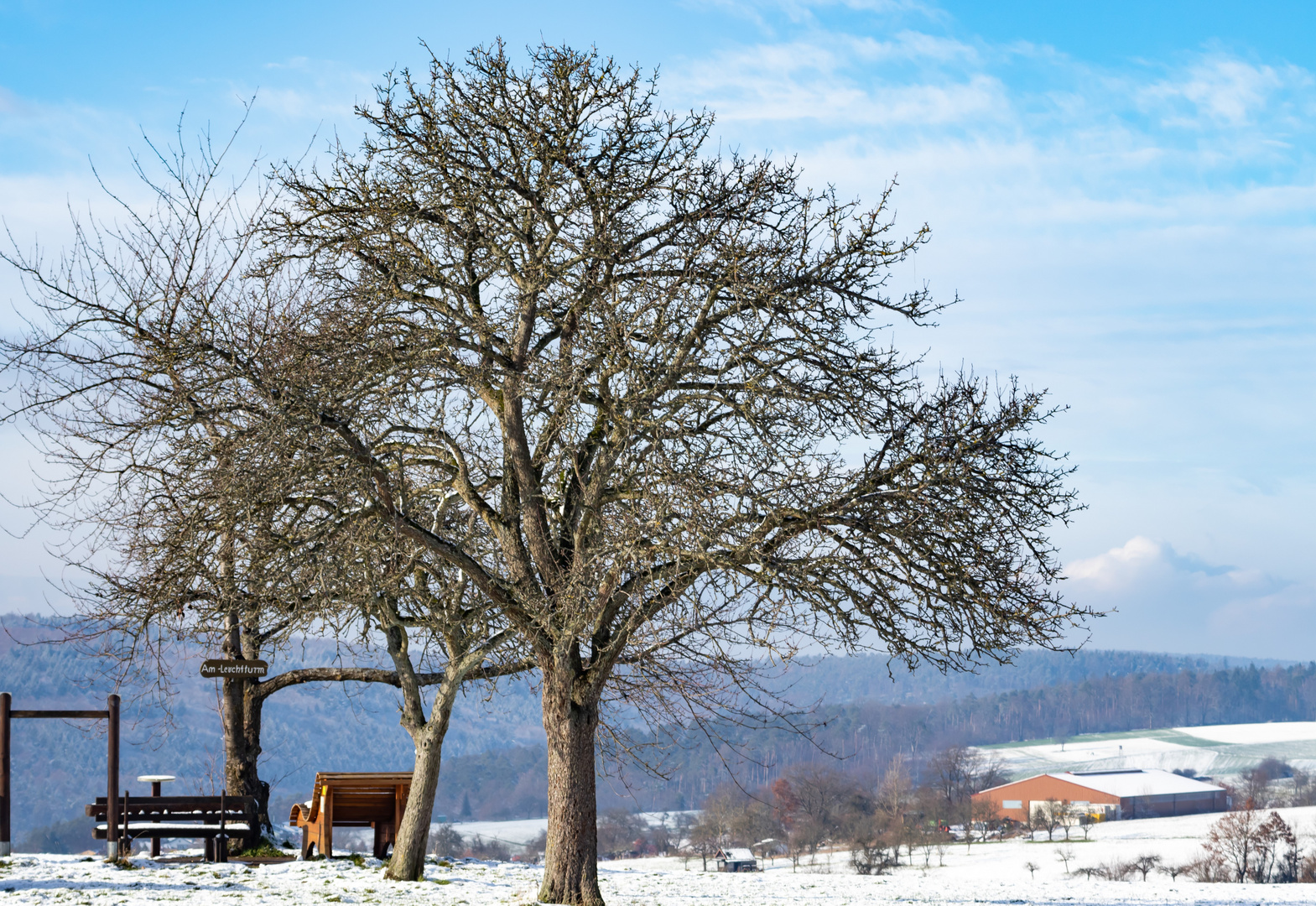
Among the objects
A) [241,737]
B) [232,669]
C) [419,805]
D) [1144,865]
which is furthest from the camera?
[1144,865]

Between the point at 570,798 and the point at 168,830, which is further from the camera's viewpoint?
the point at 168,830

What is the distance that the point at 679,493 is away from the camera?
9.91 metres

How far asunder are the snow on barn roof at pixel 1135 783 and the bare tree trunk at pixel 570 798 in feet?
426

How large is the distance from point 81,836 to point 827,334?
9998 centimetres

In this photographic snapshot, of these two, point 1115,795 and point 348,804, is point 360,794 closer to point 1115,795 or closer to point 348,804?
point 348,804

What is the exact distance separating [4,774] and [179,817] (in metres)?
2.52

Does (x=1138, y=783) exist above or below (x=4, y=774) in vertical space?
below

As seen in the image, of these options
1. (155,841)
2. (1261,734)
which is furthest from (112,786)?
(1261,734)

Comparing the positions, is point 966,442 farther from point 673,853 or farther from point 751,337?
point 673,853

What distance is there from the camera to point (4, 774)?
13789mm

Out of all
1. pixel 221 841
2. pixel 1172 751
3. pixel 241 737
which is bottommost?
pixel 1172 751

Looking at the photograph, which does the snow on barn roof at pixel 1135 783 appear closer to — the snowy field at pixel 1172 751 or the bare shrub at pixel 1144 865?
the snowy field at pixel 1172 751

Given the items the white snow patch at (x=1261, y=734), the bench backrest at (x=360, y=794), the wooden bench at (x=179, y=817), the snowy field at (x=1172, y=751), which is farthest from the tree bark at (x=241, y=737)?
the white snow patch at (x=1261, y=734)

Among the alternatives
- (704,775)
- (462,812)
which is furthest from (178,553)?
(462,812)
